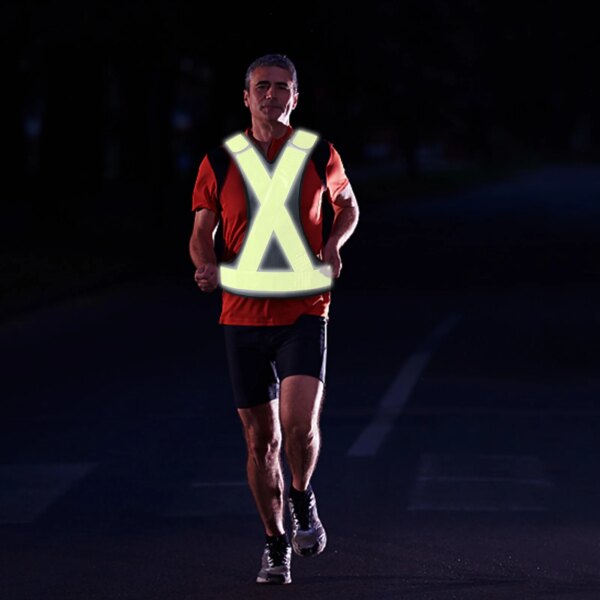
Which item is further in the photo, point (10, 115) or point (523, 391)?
point (10, 115)

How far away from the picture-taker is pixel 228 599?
772 cm

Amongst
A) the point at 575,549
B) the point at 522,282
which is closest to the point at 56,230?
the point at 522,282

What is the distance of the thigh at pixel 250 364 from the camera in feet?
25.6

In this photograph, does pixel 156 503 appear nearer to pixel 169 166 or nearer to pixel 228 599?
pixel 228 599

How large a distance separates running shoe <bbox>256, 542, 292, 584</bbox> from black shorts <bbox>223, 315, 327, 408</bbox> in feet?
1.91

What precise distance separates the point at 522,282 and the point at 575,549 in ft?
59.5

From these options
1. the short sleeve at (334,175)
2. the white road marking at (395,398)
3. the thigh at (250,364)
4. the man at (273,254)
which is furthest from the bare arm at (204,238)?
the white road marking at (395,398)

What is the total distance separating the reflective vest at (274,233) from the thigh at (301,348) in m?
0.14

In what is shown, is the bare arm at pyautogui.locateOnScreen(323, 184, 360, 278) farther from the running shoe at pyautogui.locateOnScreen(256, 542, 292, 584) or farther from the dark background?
the dark background

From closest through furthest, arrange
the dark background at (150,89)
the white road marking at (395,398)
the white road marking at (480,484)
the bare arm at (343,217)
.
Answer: the bare arm at (343,217)
the white road marking at (480,484)
the white road marking at (395,398)
the dark background at (150,89)

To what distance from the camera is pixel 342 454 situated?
11695mm

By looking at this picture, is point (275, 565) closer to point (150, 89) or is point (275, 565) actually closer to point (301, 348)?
point (301, 348)

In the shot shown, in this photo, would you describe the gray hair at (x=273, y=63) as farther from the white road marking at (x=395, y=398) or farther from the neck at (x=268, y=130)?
the white road marking at (x=395, y=398)

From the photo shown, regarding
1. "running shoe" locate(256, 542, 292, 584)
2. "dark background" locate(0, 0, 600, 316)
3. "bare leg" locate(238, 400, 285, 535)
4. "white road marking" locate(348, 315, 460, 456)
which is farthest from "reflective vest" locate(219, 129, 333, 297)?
"dark background" locate(0, 0, 600, 316)
